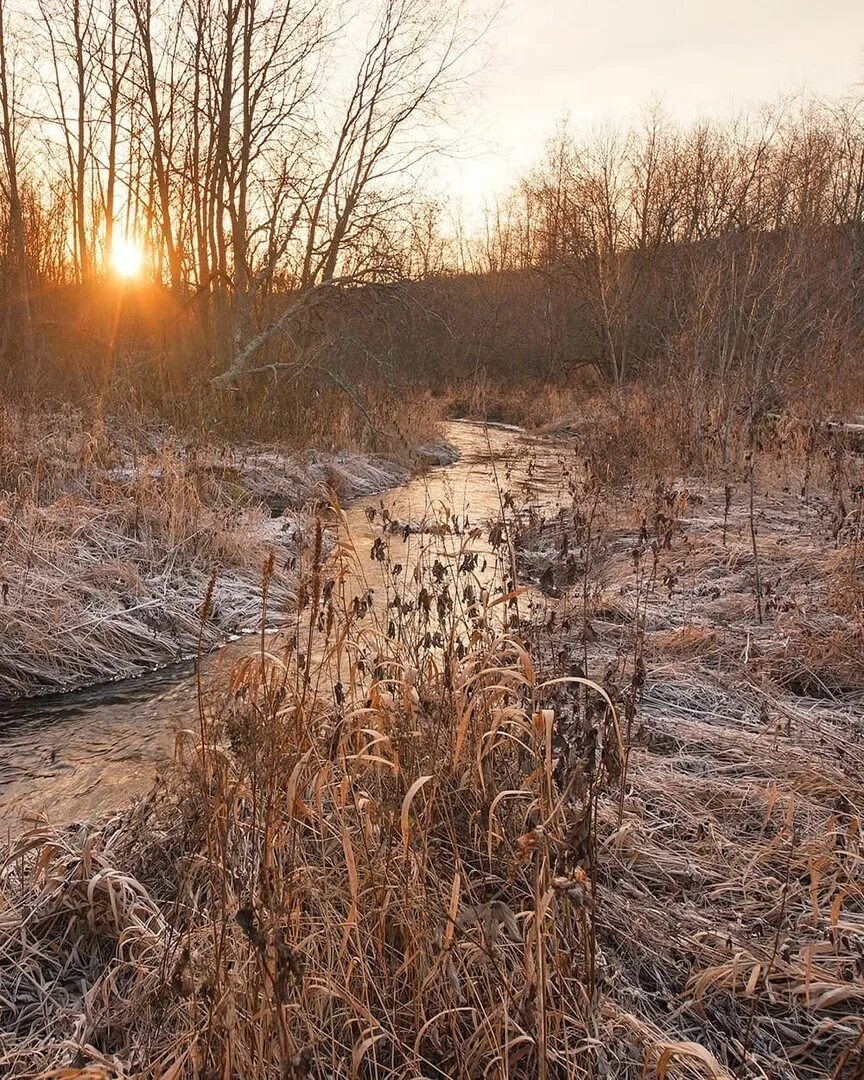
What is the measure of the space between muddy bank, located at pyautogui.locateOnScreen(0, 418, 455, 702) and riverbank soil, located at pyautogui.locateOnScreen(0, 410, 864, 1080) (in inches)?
70.8

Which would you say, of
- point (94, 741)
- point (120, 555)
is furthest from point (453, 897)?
point (120, 555)

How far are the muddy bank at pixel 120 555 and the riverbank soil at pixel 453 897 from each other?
1.80m

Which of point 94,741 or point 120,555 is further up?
point 120,555

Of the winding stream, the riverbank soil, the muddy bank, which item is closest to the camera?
the riverbank soil

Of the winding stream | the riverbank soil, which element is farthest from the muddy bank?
the riverbank soil

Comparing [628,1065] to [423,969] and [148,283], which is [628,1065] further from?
[148,283]

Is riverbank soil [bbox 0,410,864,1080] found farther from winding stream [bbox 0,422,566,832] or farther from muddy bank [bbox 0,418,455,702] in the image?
muddy bank [bbox 0,418,455,702]

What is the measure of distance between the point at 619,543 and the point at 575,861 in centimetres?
607

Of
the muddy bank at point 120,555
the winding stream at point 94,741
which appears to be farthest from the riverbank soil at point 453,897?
the muddy bank at point 120,555

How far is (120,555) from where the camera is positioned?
6051 millimetres

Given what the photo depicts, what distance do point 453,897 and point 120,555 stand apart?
5112 mm

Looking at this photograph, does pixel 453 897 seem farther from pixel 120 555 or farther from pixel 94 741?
pixel 120 555

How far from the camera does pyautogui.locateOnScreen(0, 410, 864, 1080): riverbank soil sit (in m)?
1.66

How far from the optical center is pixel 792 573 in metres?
5.50
